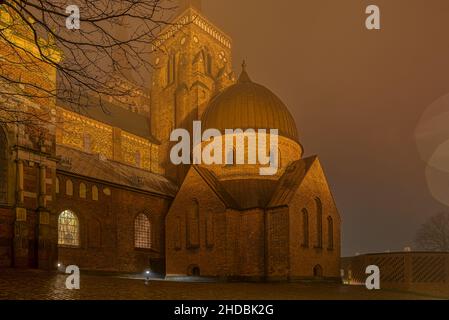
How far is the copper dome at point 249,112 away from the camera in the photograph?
98.4 ft

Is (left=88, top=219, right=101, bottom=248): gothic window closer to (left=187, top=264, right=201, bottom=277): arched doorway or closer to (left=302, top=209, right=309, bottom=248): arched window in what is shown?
(left=187, top=264, right=201, bottom=277): arched doorway

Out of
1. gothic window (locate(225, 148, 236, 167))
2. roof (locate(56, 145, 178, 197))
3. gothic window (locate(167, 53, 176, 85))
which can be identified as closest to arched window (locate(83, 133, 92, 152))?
roof (locate(56, 145, 178, 197))

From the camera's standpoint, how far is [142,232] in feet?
107

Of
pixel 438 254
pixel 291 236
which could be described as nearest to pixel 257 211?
pixel 291 236

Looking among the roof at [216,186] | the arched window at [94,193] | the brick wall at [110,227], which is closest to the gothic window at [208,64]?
the brick wall at [110,227]

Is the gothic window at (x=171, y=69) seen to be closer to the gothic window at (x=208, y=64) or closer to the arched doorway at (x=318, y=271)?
→ the gothic window at (x=208, y=64)

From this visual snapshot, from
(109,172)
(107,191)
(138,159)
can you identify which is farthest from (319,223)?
(138,159)

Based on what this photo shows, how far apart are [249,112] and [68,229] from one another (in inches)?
560

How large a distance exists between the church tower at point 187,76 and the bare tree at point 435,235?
30946mm

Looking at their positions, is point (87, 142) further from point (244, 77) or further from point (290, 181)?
point (290, 181)

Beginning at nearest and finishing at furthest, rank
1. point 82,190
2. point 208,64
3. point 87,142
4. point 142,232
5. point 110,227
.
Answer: point 82,190 → point 110,227 → point 142,232 → point 87,142 → point 208,64

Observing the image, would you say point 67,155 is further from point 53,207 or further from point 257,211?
point 257,211

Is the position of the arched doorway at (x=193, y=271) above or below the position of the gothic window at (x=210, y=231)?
below

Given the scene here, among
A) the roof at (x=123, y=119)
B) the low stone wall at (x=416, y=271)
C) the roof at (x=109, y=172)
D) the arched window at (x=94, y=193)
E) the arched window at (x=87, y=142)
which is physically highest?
the roof at (x=123, y=119)
